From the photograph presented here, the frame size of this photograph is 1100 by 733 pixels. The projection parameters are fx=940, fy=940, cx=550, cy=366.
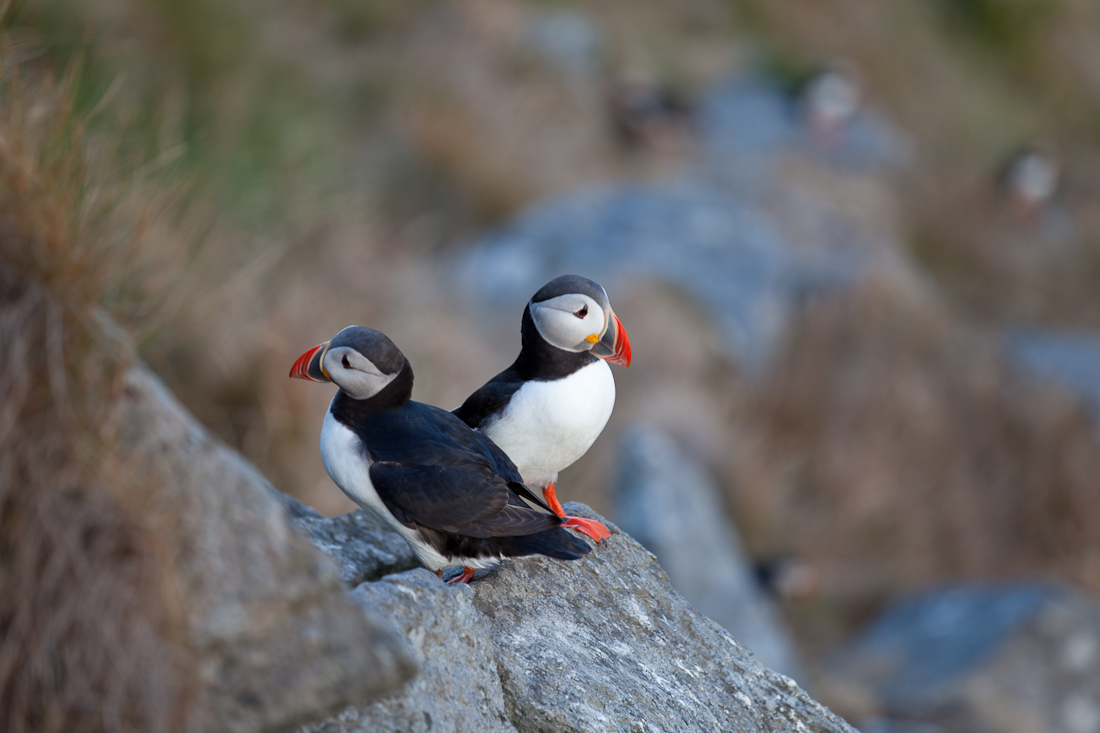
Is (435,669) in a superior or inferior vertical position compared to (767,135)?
inferior

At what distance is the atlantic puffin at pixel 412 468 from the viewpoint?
220 centimetres

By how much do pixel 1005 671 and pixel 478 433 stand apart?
17.4ft

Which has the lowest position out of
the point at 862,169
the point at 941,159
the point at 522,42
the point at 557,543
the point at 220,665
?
the point at 220,665

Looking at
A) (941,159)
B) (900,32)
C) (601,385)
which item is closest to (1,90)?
(601,385)

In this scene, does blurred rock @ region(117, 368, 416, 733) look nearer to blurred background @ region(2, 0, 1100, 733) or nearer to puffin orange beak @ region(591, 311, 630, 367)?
puffin orange beak @ region(591, 311, 630, 367)

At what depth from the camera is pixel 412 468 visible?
87.3 inches

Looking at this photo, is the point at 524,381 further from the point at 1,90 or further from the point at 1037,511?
the point at 1037,511

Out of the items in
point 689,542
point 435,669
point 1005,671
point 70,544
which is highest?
point 1005,671

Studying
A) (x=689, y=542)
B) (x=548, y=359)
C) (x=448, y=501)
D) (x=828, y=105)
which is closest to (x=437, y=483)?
(x=448, y=501)

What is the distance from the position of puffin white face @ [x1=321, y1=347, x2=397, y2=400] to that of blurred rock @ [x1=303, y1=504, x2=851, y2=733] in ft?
1.49

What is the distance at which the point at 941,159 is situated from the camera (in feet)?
53.0

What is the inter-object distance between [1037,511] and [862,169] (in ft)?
22.4

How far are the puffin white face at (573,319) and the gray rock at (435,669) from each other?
2.33ft

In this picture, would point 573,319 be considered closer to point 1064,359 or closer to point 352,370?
point 352,370
